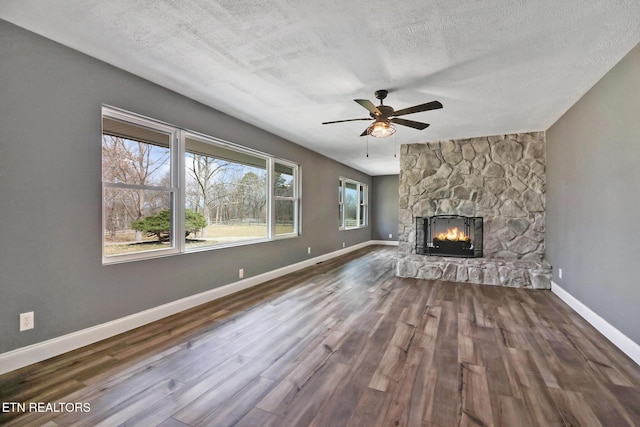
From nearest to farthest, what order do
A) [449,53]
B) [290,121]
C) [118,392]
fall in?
[118,392] → [449,53] → [290,121]

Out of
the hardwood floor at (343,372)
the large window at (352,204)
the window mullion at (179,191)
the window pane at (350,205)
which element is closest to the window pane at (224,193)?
the window mullion at (179,191)

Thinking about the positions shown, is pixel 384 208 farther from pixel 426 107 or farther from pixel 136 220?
pixel 136 220

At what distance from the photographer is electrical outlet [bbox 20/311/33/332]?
2.17 metres

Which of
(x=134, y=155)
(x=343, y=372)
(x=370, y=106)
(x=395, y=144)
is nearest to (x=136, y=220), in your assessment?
(x=134, y=155)

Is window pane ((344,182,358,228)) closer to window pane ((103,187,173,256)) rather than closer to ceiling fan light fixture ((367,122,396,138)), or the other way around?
ceiling fan light fixture ((367,122,396,138))

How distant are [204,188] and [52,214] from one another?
5.52ft

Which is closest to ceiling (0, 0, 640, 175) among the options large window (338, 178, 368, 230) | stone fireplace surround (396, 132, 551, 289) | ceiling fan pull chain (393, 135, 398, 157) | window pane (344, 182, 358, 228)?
stone fireplace surround (396, 132, 551, 289)

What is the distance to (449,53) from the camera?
2.46 meters

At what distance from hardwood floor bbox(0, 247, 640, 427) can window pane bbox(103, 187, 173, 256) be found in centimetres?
85

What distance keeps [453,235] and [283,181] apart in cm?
345

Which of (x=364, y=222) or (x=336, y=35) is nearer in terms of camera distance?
(x=336, y=35)

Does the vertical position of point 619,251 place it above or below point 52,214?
below

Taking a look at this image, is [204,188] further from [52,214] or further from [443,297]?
[443,297]

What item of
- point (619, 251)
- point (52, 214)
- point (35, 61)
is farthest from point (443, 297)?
point (35, 61)
